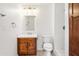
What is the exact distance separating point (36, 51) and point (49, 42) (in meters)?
0.60

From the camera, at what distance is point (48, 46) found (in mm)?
4266

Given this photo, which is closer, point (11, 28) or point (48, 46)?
point (11, 28)

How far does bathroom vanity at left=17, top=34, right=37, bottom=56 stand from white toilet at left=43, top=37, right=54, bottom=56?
0.33m

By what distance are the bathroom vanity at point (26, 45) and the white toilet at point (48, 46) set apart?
1.07 feet

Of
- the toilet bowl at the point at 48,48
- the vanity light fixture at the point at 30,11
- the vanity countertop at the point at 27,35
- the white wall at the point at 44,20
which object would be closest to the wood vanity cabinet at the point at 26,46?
the vanity countertop at the point at 27,35

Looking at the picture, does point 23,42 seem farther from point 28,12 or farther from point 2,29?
point 28,12

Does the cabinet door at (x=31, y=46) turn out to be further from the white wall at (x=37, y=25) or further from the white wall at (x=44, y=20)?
the white wall at (x=44, y=20)

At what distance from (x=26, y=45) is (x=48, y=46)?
699 mm

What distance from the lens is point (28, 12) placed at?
4367 mm

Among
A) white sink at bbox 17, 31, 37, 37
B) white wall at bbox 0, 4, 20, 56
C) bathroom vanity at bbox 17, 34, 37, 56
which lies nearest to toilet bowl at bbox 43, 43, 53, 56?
bathroom vanity at bbox 17, 34, 37, 56

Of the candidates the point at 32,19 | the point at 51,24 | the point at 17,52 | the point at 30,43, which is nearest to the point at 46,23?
the point at 51,24

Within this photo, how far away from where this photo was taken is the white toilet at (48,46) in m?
4.06

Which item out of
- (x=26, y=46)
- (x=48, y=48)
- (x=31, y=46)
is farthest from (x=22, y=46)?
(x=48, y=48)

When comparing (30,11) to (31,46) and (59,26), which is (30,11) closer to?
(59,26)
